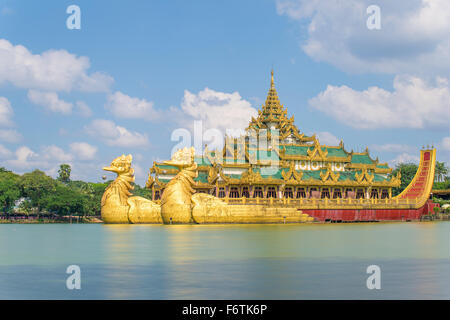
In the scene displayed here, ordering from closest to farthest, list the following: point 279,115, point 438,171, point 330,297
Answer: point 330,297
point 279,115
point 438,171

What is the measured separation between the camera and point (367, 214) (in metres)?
60.6

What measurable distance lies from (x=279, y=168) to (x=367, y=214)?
9672 mm

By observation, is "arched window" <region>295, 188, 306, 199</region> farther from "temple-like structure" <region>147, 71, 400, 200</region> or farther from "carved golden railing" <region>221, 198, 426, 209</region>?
"carved golden railing" <region>221, 198, 426, 209</region>

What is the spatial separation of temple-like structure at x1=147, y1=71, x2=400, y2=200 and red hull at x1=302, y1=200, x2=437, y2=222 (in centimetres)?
234

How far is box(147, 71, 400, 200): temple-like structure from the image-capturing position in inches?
2275

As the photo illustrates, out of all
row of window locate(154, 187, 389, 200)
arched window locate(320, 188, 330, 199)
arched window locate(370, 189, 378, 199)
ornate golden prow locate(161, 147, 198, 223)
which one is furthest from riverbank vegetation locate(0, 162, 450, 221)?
arched window locate(370, 189, 378, 199)

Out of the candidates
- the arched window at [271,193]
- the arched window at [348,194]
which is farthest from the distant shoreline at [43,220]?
the arched window at [348,194]

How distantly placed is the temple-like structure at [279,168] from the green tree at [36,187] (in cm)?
1337

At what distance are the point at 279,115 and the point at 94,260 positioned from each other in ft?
148

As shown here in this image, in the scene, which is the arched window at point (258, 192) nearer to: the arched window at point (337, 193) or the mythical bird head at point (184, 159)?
the mythical bird head at point (184, 159)

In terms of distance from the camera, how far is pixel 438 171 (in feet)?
327

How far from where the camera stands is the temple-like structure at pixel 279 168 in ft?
190
